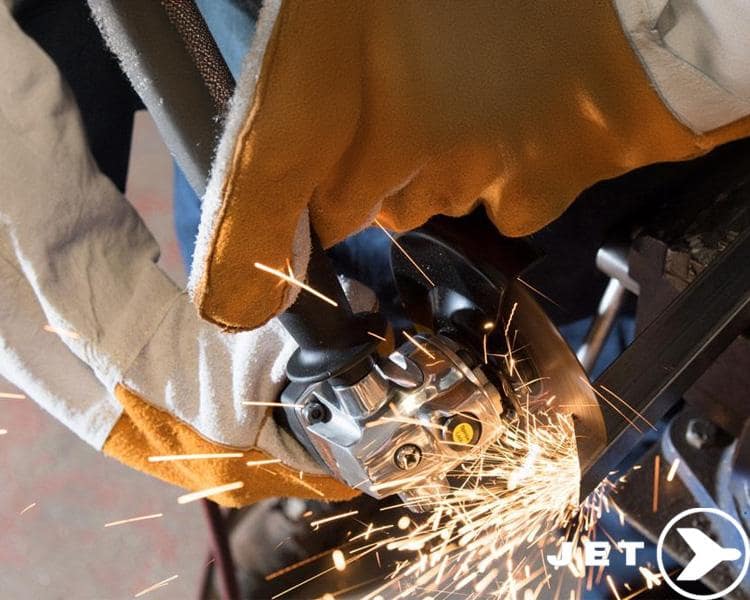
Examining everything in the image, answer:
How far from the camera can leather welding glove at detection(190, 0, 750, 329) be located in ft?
1.65

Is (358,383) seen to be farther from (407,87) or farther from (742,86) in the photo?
(742,86)

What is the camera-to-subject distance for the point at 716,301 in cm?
75

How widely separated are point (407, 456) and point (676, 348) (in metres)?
0.24

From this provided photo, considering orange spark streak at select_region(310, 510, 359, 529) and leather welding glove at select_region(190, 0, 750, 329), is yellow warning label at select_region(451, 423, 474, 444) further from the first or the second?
orange spark streak at select_region(310, 510, 359, 529)

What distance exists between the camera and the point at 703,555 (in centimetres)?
93

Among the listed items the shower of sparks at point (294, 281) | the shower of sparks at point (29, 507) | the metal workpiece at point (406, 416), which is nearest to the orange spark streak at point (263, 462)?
the metal workpiece at point (406, 416)

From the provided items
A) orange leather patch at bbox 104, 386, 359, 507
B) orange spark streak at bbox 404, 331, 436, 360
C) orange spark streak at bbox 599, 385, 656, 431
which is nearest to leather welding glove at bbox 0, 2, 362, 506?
orange leather patch at bbox 104, 386, 359, 507

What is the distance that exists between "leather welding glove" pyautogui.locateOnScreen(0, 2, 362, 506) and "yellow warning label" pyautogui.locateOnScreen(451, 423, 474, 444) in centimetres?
16

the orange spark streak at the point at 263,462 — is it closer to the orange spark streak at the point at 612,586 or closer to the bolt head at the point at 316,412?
the bolt head at the point at 316,412

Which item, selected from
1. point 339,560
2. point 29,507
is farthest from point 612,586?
point 29,507

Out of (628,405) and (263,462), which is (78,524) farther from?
(628,405)

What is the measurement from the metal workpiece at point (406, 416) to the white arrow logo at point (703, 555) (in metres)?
0.36

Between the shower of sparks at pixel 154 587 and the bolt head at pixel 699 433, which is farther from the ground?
the bolt head at pixel 699 433

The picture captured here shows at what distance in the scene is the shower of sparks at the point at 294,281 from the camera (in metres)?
0.54
